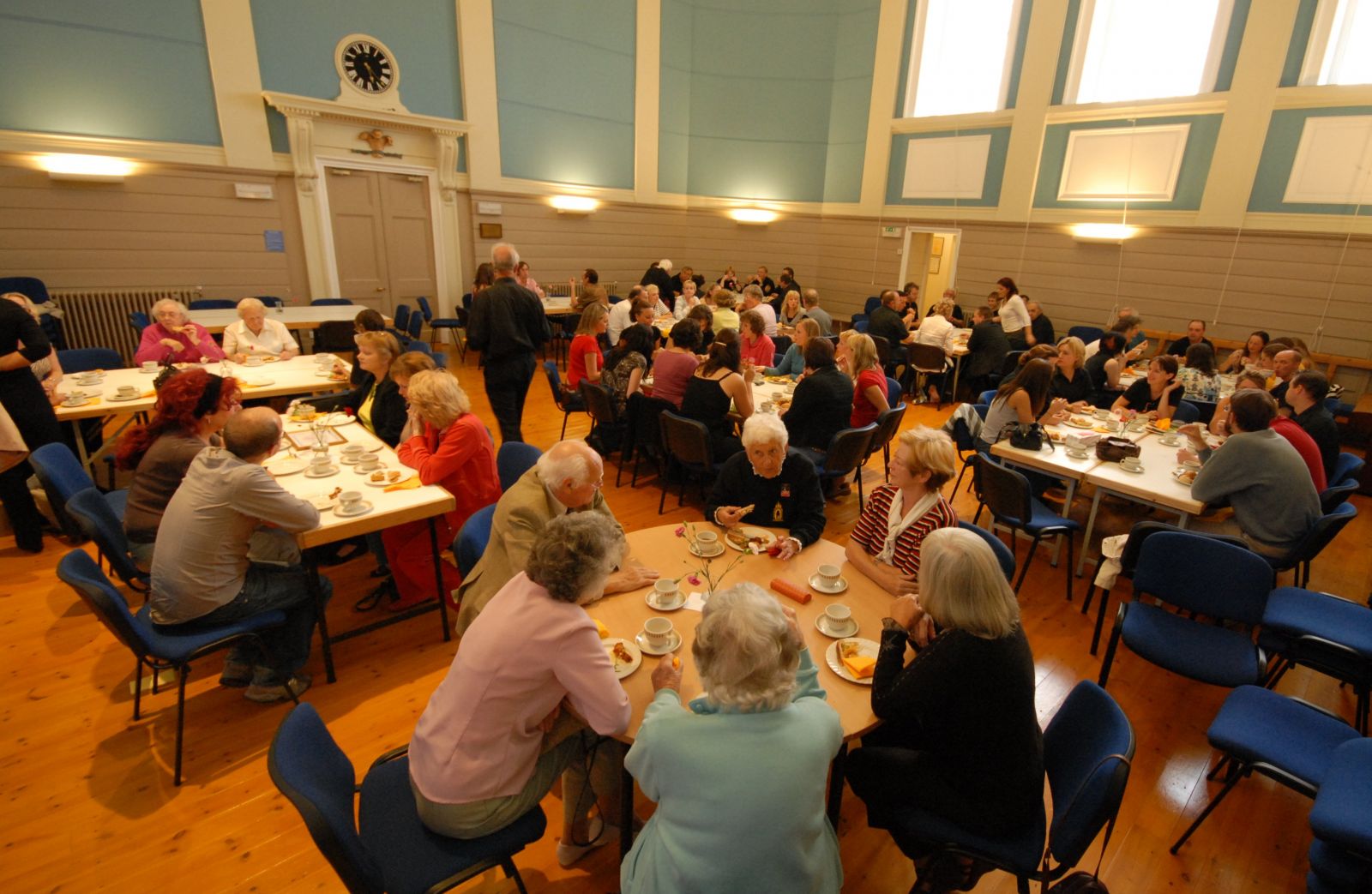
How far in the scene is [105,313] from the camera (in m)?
8.02

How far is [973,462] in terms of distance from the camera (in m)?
4.26

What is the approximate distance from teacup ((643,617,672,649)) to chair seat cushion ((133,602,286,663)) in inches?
71.1

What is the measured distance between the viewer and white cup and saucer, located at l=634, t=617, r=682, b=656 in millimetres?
2150

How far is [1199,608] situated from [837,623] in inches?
74.7

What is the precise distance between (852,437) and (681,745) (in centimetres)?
349

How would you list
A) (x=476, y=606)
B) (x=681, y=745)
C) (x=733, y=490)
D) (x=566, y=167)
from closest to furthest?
(x=681, y=745)
(x=476, y=606)
(x=733, y=490)
(x=566, y=167)

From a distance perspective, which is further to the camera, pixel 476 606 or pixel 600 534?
pixel 476 606

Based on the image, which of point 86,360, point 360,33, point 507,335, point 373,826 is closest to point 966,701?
point 373,826

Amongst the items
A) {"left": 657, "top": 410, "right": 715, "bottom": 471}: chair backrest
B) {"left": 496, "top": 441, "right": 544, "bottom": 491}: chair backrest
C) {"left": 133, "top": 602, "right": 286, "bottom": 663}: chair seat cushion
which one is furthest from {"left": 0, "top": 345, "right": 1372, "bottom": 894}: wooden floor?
{"left": 657, "top": 410, "right": 715, "bottom": 471}: chair backrest

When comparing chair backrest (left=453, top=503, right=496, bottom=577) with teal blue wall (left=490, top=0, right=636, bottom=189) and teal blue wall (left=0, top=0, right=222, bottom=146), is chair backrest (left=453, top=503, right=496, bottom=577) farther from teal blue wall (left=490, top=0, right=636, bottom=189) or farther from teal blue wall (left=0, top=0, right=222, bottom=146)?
teal blue wall (left=490, top=0, right=636, bottom=189)

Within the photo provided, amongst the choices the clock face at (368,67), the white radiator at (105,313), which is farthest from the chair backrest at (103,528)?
the clock face at (368,67)

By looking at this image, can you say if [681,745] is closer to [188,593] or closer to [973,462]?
[188,593]

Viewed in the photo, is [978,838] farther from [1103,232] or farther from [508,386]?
[1103,232]

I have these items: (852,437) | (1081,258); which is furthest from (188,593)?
(1081,258)
